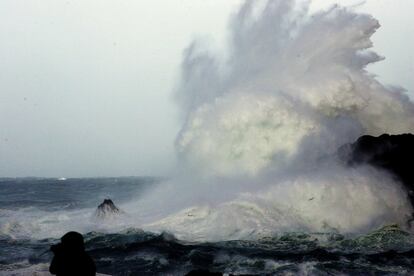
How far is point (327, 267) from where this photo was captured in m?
12.6

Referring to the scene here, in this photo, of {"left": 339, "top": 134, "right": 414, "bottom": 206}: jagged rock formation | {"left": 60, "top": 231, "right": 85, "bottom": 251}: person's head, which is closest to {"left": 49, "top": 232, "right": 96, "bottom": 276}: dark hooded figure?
{"left": 60, "top": 231, "right": 85, "bottom": 251}: person's head

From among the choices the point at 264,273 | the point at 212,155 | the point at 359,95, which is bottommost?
the point at 264,273

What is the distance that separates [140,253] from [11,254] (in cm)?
404

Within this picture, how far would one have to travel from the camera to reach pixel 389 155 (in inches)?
839

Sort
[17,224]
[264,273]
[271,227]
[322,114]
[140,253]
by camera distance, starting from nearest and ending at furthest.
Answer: [264,273] < [140,253] < [271,227] < [17,224] < [322,114]

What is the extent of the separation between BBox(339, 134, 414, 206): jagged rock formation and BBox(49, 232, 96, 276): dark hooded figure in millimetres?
16570

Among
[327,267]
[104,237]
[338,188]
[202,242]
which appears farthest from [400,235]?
[104,237]

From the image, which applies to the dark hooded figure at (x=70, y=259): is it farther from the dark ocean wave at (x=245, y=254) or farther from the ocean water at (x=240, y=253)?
the dark ocean wave at (x=245, y=254)

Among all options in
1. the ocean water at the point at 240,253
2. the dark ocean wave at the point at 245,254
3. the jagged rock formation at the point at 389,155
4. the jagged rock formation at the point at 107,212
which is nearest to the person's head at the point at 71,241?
the ocean water at the point at 240,253

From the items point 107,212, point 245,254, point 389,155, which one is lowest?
point 245,254

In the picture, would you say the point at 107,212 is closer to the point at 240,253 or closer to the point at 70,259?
the point at 240,253

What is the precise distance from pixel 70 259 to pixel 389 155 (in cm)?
1774

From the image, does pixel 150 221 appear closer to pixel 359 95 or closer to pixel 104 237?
pixel 104 237

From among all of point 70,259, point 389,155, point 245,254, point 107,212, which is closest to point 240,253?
point 245,254
